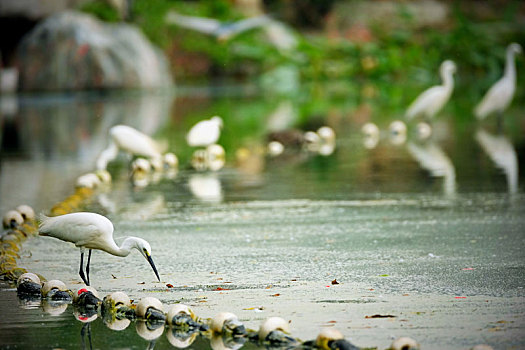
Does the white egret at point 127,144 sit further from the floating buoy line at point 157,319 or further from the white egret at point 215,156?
the floating buoy line at point 157,319

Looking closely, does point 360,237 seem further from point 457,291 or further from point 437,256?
point 457,291

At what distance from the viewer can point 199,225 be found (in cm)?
869

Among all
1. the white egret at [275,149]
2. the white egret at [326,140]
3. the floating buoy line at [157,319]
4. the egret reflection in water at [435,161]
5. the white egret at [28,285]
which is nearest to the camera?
the floating buoy line at [157,319]

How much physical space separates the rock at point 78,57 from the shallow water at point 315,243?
1521 cm

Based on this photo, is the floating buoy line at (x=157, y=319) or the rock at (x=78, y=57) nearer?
the floating buoy line at (x=157, y=319)

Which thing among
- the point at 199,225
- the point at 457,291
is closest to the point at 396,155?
the point at 199,225

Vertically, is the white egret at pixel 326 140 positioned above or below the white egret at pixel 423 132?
below

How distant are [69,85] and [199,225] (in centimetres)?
2346

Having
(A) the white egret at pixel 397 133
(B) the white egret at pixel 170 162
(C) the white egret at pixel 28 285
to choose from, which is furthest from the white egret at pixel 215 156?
(C) the white egret at pixel 28 285

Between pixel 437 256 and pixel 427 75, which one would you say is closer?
pixel 437 256

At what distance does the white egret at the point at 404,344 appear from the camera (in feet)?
15.0

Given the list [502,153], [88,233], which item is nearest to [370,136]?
[502,153]

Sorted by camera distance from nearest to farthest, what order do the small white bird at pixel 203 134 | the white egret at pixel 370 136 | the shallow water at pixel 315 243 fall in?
the shallow water at pixel 315 243 < the small white bird at pixel 203 134 < the white egret at pixel 370 136

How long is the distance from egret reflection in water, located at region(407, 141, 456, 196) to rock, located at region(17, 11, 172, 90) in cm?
1685
